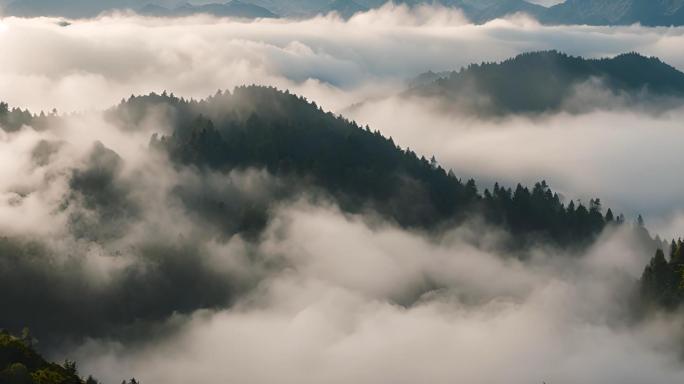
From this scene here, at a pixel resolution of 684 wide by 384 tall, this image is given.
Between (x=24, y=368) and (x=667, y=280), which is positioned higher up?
(x=24, y=368)

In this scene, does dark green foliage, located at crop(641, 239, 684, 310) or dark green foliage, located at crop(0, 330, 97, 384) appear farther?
dark green foliage, located at crop(641, 239, 684, 310)

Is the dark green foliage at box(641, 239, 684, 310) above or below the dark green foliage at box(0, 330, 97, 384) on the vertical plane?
below

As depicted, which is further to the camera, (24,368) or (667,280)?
(667,280)

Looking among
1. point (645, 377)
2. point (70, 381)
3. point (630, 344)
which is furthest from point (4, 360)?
point (630, 344)

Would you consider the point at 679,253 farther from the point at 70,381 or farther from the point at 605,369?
the point at 70,381
